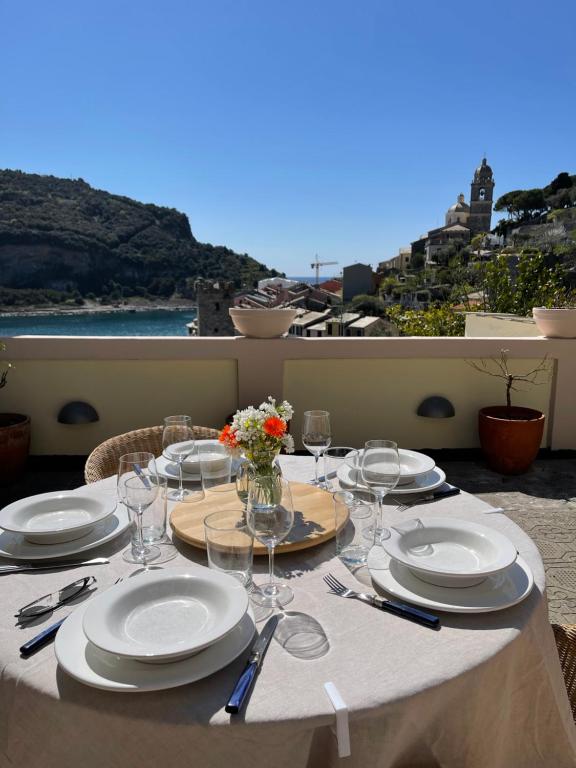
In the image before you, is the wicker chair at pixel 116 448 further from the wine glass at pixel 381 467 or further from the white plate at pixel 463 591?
the white plate at pixel 463 591

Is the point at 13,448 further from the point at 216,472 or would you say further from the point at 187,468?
the point at 216,472

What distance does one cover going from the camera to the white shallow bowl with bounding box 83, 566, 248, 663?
89 centimetres

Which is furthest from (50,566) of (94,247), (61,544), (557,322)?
(94,247)

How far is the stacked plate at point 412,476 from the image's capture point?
1715 millimetres

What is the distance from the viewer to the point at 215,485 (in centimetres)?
171

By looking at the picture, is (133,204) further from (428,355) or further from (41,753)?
(41,753)

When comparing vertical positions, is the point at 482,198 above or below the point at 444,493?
above

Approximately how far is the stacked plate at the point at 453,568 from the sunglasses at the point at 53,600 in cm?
69

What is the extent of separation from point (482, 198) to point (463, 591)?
95930mm

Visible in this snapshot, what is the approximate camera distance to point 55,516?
1527 millimetres

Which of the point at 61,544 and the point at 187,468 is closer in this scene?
the point at 61,544

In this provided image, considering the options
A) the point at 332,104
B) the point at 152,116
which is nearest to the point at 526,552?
the point at 332,104

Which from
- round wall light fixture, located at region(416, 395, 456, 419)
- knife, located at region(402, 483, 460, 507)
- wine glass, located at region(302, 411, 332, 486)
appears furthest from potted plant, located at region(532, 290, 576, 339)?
wine glass, located at region(302, 411, 332, 486)

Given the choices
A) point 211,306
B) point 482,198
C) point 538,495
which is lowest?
point 538,495
